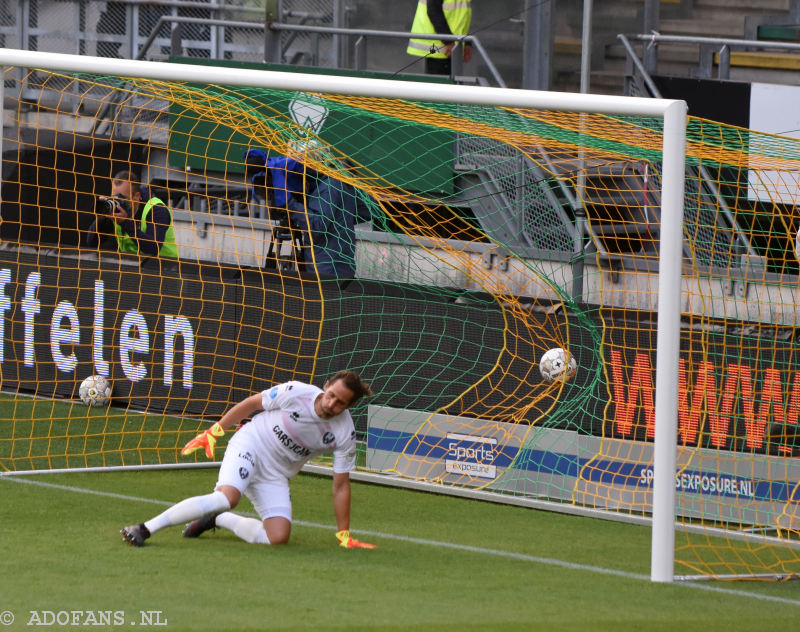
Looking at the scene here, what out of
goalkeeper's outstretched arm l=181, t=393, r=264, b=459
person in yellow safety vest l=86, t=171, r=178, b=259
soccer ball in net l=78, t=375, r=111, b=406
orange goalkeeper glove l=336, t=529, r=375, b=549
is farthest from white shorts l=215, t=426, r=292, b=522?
person in yellow safety vest l=86, t=171, r=178, b=259

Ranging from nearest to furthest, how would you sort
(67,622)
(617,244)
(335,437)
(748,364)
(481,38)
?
(67,622) → (335,437) → (748,364) → (617,244) → (481,38)

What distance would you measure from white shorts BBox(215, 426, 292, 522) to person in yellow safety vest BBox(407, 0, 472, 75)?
6.99 metres

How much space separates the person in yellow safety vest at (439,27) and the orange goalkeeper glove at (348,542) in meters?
7.19

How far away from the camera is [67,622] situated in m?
5.82

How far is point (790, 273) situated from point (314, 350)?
3.60m

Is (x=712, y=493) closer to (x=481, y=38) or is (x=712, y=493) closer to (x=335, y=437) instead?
(x=335, y=437)

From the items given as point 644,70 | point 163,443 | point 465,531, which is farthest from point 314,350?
point 644,70

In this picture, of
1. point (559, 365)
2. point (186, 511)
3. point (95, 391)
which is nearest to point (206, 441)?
point (186, 511)

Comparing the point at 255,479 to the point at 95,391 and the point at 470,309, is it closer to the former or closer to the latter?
the point at 470,309

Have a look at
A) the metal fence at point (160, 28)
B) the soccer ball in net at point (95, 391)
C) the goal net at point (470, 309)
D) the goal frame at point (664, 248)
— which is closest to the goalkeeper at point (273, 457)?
the goal frame at point (664, 248)

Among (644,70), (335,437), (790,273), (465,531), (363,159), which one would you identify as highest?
(644,70)

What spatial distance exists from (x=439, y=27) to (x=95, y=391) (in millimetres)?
5534

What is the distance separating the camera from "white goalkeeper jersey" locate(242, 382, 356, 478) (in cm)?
745

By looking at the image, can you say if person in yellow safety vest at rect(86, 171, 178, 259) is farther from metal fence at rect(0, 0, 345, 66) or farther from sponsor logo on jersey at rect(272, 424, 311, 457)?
sponsor logo on jersey at rect(272, 424, 311, 457)
